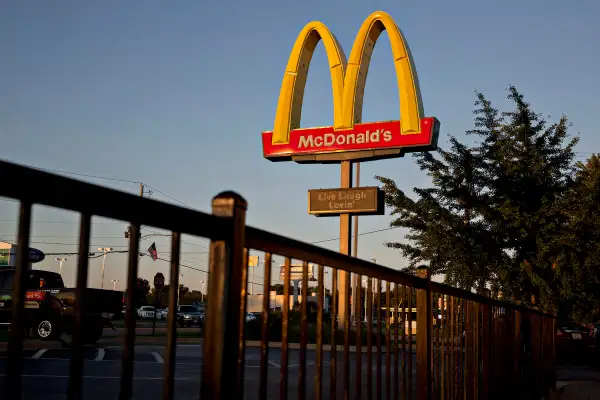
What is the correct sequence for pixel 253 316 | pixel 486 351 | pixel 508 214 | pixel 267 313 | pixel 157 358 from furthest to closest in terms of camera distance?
pixel 508 214 < pixel 157 358 < pixel 486 351 < pixel 253 316 < pixel 267 313

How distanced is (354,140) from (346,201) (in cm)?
238

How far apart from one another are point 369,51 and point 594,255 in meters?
10.4

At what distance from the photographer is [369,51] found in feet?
81.2

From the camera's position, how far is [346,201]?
2538 cm

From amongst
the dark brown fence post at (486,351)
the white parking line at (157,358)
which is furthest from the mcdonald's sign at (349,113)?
the dark brown fence post at (486,351)

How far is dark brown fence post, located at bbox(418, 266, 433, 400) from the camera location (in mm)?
4531

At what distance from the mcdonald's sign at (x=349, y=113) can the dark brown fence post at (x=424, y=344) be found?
61.7 feet

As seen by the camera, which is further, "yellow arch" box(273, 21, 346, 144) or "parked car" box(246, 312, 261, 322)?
"yellow arch" box(273, 21, 346, 144)

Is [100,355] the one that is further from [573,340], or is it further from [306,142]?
[573,340]

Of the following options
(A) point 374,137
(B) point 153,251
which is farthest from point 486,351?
(A) point 374,137

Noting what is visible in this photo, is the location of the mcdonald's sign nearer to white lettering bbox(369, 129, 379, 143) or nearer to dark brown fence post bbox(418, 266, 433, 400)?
white lettering bbox(369, 129, 379, 143)

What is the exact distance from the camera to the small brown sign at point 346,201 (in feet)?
78.2

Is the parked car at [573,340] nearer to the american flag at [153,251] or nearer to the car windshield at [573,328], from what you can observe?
the car windshield at [573,328]

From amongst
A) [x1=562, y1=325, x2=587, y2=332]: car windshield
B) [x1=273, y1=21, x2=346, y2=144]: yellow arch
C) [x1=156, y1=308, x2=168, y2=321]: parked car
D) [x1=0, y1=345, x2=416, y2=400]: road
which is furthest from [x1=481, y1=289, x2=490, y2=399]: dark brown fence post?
[x1=273, y1=21, x2=346, y2=144]: yellow arch
